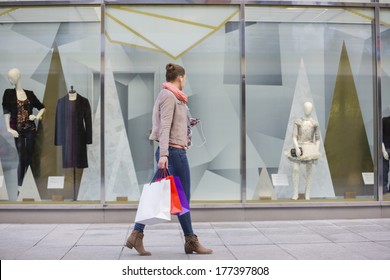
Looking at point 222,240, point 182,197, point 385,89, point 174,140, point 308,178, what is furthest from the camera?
point 385,89

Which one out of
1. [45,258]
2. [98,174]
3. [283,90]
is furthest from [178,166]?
[283,90]

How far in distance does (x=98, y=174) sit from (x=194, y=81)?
2.26 m

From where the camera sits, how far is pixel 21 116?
31.6ft

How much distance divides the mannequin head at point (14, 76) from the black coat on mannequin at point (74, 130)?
0.80m

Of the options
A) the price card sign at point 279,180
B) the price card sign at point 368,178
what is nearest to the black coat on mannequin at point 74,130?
the price card sign at point 279,180

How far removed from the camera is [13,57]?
31.8ft

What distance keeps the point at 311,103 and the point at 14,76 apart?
202 inches

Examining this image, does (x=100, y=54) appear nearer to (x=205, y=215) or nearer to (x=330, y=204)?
(x=205, y=215)

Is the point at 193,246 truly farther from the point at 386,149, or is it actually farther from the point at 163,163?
the point at 386,149

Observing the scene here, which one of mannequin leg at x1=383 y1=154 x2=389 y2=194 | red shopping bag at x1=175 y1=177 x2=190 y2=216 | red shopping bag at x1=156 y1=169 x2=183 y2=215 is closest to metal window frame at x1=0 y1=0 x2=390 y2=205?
mannequin leg at x1=383 y1=154 x2=389 y2=194

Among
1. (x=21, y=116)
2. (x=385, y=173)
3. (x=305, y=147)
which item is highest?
(x=21, y=116)

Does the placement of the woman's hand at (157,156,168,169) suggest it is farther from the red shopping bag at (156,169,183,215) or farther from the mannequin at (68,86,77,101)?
the mannequin at (68,86,77,101)

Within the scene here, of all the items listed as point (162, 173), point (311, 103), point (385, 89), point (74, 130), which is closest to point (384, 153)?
point (385, 89)

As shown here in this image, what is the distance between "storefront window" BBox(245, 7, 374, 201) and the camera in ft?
32.4
